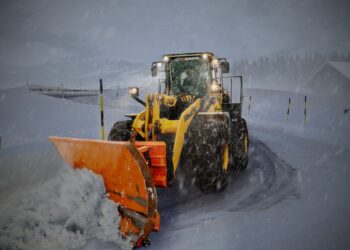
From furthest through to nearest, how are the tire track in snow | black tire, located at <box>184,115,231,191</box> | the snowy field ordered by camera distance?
black tire, located at <box>184,115,231,191</box>
the tire track in snow
the snowy field

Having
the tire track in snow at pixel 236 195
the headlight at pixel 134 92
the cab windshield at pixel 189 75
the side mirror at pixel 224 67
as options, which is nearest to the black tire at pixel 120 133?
the headlight at pixel 134 92

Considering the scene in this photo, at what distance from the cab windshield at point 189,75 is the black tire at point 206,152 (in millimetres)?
Answer: 1975

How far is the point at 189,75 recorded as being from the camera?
6.86m

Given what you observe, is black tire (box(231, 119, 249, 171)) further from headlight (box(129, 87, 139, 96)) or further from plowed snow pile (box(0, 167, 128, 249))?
plowed snow pile (box(0, 167, 128, 249))

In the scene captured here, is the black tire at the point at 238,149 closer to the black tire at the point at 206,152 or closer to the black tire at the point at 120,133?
the black tire at the point at 206,152

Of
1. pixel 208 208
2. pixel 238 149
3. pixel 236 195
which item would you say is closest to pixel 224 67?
pixel 238 149

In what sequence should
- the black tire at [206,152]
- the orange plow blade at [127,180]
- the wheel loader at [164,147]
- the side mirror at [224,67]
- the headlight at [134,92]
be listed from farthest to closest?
the side mirror at [224,67] < the headlight at [134,92] < the black tire at [206,152] < the wheel loader at [164,147] < the orange plow blade at [127,180]

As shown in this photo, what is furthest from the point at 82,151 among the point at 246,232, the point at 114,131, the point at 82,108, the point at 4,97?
the point at 4,97

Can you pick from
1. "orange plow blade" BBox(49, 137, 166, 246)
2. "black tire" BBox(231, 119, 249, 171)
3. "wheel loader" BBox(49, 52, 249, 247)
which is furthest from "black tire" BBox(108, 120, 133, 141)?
"black tire" BBox(231, 119, 249, 171)

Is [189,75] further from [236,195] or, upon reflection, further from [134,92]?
[236,195]

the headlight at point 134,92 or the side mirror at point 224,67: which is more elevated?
the side mirror at point 224,67

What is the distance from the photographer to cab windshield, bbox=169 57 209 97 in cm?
674

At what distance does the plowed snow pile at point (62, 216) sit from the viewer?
3.03m

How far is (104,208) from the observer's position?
3531mm
